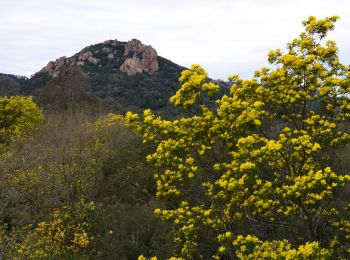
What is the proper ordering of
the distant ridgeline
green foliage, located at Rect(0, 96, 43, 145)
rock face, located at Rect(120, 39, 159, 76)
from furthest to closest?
1. rock face, located at Rect(120, 39, 159, 76)
2. the distant ridgeline
3. green foliage, located at Rect(0, 96, 43, 145)

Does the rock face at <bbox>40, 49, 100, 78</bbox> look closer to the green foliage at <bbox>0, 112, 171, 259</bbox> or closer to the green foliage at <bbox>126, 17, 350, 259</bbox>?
the green foliage at <bbox>0, 112, 171, 259</bbox>

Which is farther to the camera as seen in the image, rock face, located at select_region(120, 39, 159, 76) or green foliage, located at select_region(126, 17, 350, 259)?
rock face, located at select_region(120, 39, 159, 76)

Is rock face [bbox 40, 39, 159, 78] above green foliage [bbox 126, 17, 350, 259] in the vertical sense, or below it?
above

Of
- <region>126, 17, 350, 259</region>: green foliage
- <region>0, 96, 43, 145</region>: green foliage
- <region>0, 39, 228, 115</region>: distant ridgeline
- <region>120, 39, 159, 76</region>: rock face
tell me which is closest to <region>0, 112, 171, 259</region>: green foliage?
<region>0, 96, 43, 145</region>: green foliage

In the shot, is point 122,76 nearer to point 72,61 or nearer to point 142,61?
point 142,61

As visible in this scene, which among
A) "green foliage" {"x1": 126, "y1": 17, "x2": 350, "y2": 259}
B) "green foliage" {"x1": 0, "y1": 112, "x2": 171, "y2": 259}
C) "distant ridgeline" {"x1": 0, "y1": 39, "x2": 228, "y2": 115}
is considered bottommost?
"green foliage" {"x1": 0, "y1": 112, "x2": 171, "y2": 259}

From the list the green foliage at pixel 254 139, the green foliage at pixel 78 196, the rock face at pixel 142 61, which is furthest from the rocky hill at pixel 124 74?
the green foliage at pixel 254 139

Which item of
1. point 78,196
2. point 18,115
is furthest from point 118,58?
point 78,196

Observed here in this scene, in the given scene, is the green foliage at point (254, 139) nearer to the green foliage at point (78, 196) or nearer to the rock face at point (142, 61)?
the green foliage at point (78, 196)

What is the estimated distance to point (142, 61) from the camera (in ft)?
294

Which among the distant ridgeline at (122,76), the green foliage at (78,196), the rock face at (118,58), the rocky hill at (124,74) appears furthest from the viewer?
the rock face at (118,58)

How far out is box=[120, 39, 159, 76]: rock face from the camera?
8800 centimetres

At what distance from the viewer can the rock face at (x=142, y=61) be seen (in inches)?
3465

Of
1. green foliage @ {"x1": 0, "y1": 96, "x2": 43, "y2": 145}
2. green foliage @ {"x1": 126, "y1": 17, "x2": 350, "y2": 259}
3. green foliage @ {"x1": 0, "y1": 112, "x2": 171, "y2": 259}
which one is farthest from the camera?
green foliage @ {"x1": 0, "y1": 96, "x2": 43, "y2": 145}
